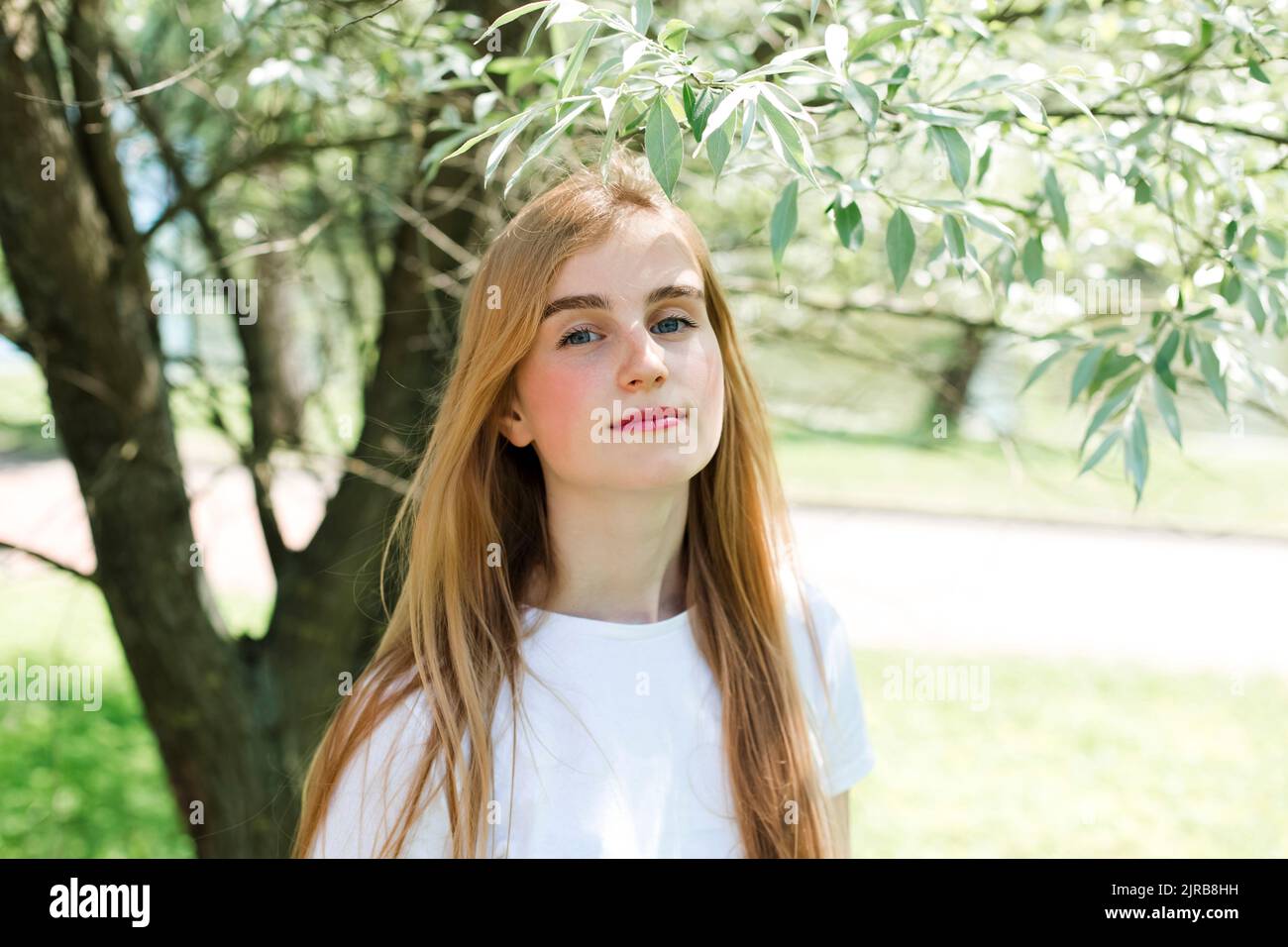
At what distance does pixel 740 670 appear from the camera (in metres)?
1.80

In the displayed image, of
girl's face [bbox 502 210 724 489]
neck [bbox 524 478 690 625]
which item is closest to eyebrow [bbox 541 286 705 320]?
girl's face [bbox 502 210 724 489]

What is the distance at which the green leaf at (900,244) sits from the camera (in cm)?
154

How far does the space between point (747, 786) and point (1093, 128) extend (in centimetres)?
130

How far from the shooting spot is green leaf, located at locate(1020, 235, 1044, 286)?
6.01 feet

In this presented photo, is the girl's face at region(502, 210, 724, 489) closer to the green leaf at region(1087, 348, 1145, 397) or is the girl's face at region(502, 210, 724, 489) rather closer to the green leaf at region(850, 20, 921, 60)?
the green leaf at region(850, 20, 921, 60)

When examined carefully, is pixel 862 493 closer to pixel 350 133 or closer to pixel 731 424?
pixel 350 133

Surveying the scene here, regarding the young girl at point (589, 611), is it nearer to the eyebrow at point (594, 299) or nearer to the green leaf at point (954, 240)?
the eyebrow at point (594, 299)

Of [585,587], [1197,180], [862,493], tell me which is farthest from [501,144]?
[862,493]

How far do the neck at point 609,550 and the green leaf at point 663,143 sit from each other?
0.57 meters

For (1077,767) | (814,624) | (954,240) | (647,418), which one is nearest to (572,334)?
(647,418)

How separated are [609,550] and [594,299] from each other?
15.2 inches

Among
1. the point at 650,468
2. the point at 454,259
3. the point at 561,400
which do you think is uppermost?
the point at 454,259

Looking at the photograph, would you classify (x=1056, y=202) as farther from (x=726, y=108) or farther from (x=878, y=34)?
(x=726, y=108)

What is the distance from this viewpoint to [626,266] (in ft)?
5.36
